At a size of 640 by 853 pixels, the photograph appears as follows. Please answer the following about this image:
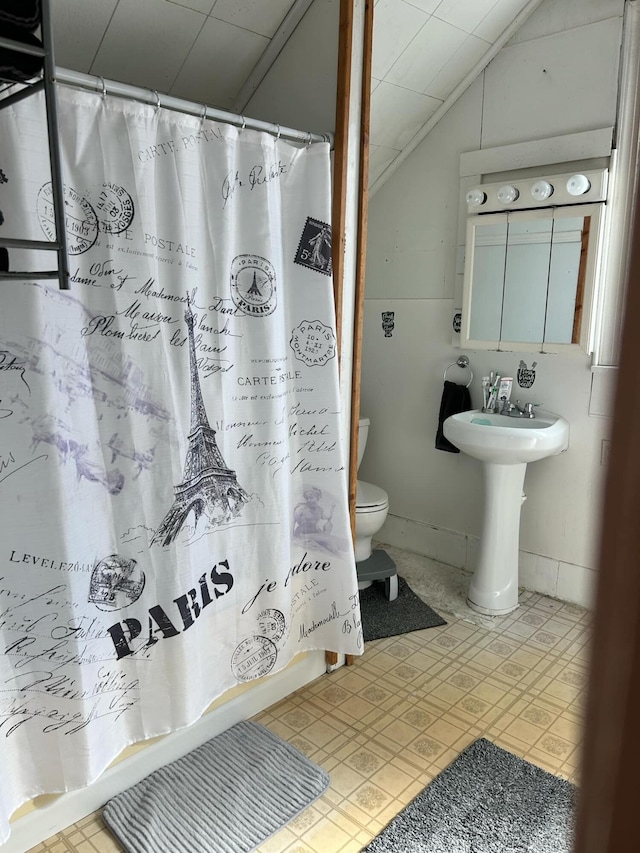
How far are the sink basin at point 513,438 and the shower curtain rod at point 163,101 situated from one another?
1.25 metres

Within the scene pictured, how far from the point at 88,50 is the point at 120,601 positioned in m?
1.61

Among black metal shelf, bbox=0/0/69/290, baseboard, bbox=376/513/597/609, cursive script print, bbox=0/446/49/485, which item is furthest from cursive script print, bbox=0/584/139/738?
baseboard, bbox=376/513/597/609

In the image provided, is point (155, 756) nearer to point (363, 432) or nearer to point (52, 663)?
point (52, 663)

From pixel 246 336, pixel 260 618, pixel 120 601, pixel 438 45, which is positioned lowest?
pixel 260 618

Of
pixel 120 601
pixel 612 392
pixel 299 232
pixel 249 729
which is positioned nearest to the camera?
pixel 612 392

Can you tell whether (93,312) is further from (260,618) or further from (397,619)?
(397,619)

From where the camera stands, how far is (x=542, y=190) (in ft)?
8.82

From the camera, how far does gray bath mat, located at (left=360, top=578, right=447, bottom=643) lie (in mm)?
2723

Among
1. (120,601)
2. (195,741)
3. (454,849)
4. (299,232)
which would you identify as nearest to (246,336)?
(299,232)

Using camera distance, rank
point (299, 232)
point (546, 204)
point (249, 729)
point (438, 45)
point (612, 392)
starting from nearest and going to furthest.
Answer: point (612, 392) < point (299, 232) < point (249, 729) < point (438, 45) < point (546, 204)

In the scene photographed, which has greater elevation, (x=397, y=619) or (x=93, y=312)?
(x=93, y=312)

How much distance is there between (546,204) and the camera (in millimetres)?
2752

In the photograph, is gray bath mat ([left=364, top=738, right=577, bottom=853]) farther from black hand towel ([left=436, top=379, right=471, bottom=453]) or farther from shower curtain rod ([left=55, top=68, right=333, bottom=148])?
shower curtain rod ([left=55, top=68, right=333, bottom=148])

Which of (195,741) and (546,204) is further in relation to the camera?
(546,204)
